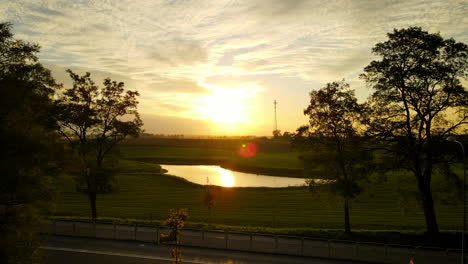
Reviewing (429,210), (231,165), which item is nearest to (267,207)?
(429,210)

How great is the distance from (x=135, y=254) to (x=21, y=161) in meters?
10.2

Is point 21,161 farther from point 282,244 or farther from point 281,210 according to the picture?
point 281,210

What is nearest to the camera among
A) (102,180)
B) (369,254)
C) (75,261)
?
(75,261)

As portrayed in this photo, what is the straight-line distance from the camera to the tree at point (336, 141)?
77.8 ft

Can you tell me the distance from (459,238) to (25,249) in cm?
2525

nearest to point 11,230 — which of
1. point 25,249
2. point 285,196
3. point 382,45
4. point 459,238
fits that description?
point 25,249

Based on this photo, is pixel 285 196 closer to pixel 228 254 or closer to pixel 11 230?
pixel 228 254

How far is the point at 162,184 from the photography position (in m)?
59.1

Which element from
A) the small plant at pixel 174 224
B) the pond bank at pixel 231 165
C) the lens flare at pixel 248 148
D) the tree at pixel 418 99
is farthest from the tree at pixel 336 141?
the lens flare at pixel 248 148

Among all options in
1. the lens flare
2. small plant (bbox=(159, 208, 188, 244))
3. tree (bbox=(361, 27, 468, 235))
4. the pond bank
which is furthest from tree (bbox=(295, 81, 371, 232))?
the lens flare

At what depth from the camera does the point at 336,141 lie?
2466 centimetres

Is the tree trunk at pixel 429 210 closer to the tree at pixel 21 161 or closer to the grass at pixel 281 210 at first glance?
the grass at pixel 281 210

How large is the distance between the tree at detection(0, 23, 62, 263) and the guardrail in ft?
32.6

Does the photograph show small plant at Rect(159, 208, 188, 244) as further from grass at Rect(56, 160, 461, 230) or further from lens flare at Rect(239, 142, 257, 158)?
lens flare at Rect(239, 142, 257, 158)
